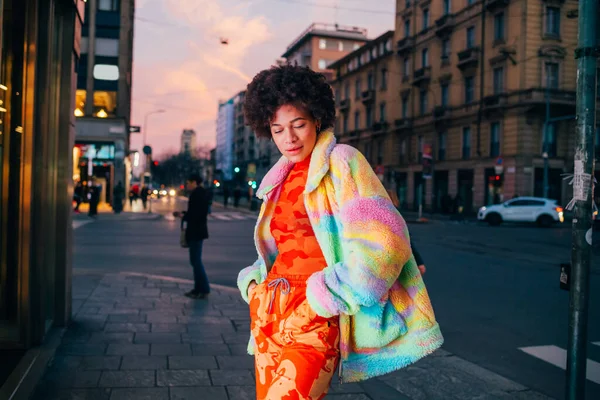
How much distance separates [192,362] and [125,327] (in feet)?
→ 4.84

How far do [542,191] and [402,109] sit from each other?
16386 millimetres

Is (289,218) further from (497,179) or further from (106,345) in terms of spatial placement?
(497,179)

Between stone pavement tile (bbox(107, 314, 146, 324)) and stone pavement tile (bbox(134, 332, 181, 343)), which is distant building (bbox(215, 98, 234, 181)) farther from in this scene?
stone pavement tile (bbox(134, 332, 181, 343))

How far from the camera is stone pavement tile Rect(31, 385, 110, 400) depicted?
13.1 ft

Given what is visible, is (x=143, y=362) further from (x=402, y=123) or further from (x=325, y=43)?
(x=325, y=43)

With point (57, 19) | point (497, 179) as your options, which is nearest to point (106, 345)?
point (57, 19)

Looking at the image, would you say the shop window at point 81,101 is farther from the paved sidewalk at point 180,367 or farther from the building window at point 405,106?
the paved sidewalk at point 180,367

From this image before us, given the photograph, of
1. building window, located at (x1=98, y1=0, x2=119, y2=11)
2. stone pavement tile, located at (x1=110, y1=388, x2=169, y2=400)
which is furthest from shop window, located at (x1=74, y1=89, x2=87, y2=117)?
stone pavement tile, located at (x1=110, y1=388, x2=169, y2=400)

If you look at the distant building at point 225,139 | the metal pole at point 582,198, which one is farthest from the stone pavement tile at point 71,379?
the distant building at point 225,139

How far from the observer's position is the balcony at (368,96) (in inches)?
2144

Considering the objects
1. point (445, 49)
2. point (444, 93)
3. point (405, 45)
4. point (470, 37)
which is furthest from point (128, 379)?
point (405, 45)

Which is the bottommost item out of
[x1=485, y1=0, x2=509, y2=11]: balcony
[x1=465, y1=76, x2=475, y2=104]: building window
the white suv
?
the white suv

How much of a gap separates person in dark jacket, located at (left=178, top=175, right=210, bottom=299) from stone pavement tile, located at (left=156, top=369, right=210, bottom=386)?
11.0 feet

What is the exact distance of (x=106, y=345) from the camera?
5.35 meters
